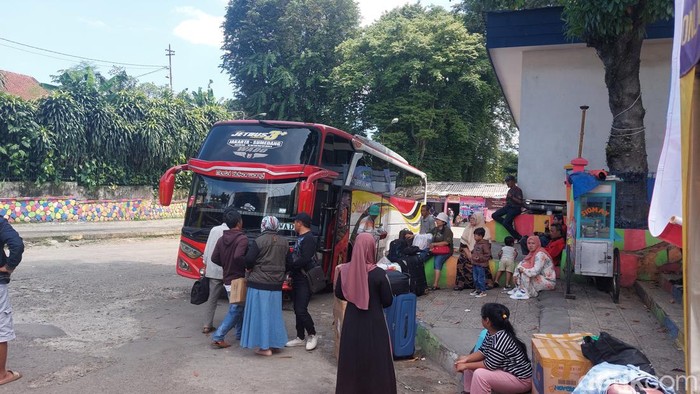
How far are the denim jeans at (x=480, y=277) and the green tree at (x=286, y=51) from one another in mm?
27050

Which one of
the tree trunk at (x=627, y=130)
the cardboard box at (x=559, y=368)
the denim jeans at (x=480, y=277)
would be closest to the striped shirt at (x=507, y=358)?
the cardboard box at (x=559, y=368)

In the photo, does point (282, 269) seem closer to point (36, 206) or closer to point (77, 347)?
point (77, 347)

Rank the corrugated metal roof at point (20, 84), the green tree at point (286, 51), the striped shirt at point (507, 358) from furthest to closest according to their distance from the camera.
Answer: the green tree at point (286, 51)
the corrugated metal roof at point (20, 84)
the striped shirt at point (507, 358)

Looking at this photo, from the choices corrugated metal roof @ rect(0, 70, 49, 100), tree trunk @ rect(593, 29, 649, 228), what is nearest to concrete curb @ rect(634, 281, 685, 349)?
tree trunk @ rect(593, 29, 649, 228)

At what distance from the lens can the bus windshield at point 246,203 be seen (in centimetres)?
861

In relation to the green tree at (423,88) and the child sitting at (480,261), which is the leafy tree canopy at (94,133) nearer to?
the green tree at (423,88)

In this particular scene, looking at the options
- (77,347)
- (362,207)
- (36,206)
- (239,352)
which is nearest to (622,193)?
(362,207)

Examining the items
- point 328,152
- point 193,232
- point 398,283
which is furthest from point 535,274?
point 193,232

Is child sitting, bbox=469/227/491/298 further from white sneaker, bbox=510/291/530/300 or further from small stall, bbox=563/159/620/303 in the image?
small stall, bbox=563/159/620/303

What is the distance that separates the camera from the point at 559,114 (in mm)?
13297

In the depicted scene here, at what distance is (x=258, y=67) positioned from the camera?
35.3 meters

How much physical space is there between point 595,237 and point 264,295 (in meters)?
5.24

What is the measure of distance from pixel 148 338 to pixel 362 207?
5718mm

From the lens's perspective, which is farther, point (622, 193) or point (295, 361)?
point (622, 193)
